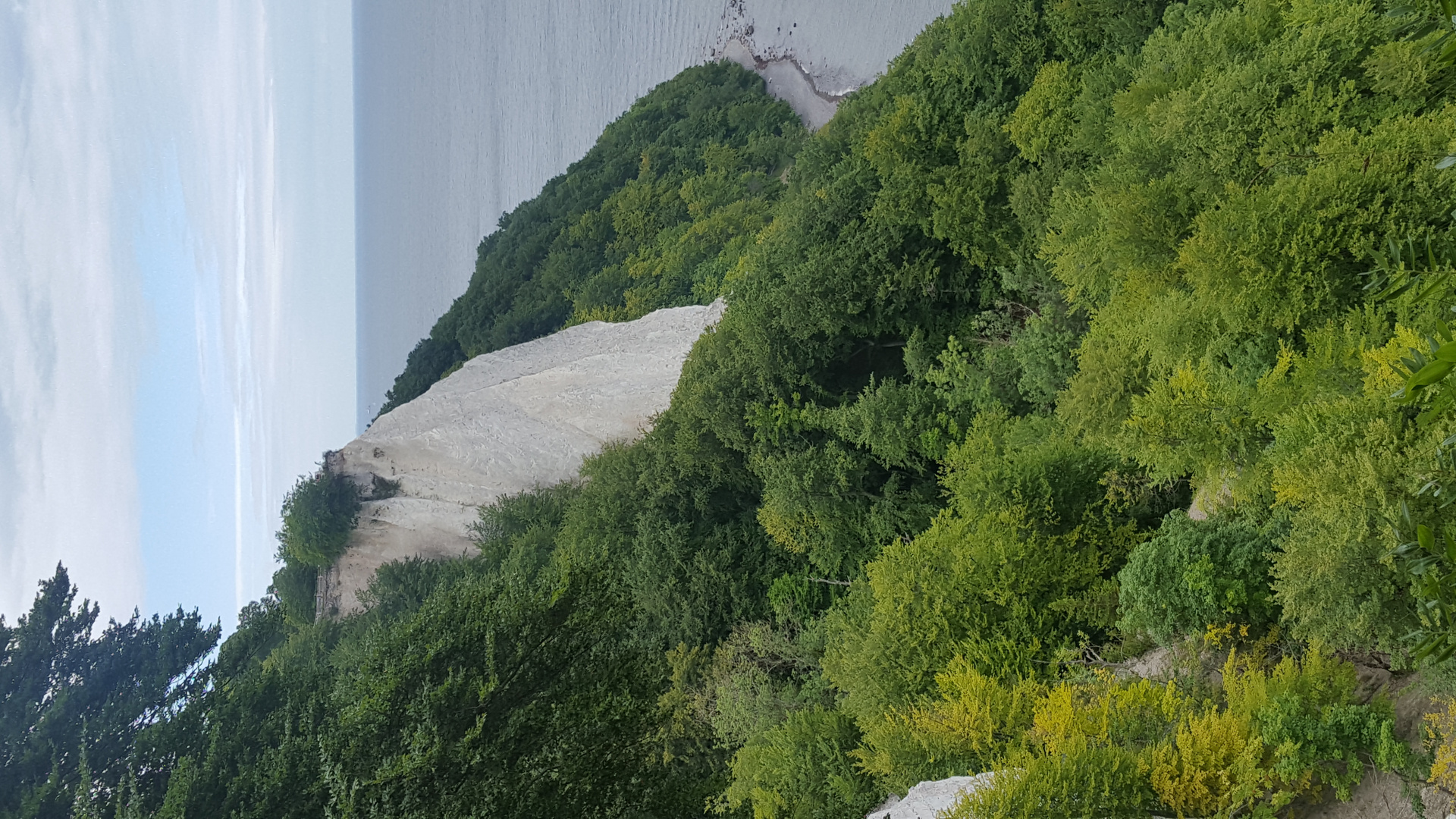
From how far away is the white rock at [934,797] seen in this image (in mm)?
14805

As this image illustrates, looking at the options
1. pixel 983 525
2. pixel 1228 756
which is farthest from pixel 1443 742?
pixel 983 525

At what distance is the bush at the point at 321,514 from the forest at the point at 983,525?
0.44 feet

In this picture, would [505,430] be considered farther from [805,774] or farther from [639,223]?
[805,774]

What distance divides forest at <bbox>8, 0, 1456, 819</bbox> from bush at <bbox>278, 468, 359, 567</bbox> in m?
0.14

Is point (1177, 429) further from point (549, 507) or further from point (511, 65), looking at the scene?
point (511, 65)

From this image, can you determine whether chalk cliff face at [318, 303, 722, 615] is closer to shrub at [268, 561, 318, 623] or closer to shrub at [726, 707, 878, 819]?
shrub at [268, 561, 318, 623]

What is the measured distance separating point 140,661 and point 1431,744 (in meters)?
32.1

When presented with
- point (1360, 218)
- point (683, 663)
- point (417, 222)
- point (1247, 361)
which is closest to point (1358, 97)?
point (1360, 218)

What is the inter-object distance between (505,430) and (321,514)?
7.07 meters

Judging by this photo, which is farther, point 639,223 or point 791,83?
point 639,223

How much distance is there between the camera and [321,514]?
107ft

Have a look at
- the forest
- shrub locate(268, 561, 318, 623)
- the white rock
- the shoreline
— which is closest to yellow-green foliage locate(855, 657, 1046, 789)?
the forest

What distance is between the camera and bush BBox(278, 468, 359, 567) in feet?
107

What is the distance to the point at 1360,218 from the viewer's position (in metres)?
14.1
